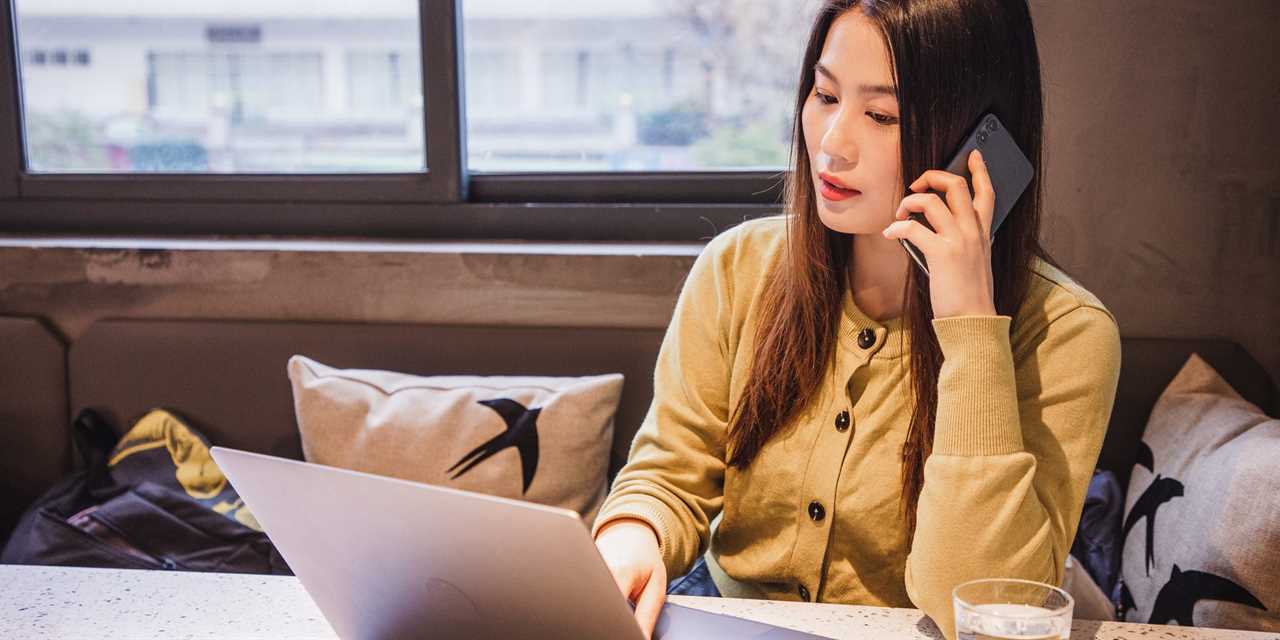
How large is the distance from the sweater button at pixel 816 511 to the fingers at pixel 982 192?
0.36 m

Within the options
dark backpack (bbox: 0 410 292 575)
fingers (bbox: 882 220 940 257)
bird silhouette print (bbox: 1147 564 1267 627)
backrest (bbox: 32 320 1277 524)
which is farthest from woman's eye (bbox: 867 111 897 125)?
dark backpack (bbox: 0 410 292 575)

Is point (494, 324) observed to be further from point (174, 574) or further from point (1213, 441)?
point (1213, 441)

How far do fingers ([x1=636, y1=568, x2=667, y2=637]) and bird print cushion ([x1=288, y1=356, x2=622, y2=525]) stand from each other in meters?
0.76

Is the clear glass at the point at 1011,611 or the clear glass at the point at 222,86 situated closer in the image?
the clear glass at the point at 1011,611

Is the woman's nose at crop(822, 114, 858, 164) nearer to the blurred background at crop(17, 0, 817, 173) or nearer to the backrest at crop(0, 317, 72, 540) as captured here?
the blurred background at crop(17, 0, 817, 173)

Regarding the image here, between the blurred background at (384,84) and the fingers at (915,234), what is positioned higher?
the blurred background at (384,84)

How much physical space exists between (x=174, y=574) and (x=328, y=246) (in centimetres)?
111

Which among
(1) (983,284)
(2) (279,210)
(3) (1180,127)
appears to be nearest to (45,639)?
(1) (983,284)

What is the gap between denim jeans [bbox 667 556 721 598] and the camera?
138 cm

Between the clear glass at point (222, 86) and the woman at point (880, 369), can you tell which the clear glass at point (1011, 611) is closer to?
the woman at point (880, 369)

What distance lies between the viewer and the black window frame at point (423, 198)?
2121mm

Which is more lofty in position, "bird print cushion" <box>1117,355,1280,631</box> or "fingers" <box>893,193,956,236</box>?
"fingers" <box>893,193,956,236</box>

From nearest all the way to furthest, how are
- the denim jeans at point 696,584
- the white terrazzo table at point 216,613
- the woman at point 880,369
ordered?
1. the white terrazzo table at point 216,613
2. the woman at point 880,369
3. the denim jeans at point 696,584

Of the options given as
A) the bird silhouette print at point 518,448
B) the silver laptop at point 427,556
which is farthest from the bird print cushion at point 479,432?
the silver laptop at point 427,556
